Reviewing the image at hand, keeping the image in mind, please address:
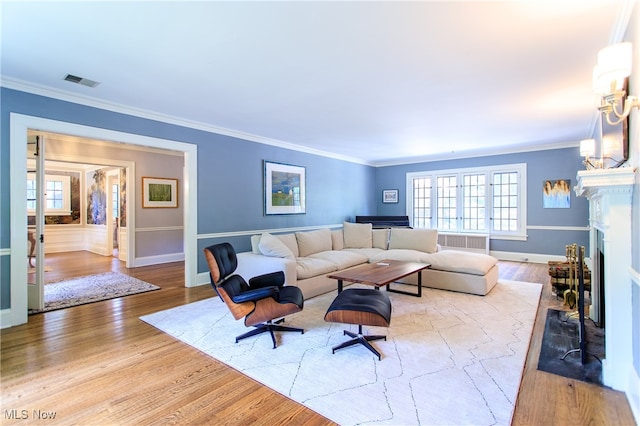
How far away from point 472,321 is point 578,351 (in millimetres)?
903

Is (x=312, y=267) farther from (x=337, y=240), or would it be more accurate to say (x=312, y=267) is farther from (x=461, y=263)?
(x=461, y=263)

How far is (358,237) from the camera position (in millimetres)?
6090

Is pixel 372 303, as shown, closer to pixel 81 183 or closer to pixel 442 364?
pixel 442 364

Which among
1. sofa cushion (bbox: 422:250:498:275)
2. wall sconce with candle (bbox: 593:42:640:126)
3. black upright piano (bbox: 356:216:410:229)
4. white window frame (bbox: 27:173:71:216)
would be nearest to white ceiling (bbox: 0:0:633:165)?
wall sconce with candle (bbox: 593:42:640:126)

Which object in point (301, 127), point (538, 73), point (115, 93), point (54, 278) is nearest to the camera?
point (538, 73)

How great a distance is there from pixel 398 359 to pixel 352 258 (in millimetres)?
2581

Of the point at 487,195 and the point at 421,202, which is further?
the point at 421,202

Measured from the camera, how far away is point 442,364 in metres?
2.44

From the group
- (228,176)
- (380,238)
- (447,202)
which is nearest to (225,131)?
(228,176)

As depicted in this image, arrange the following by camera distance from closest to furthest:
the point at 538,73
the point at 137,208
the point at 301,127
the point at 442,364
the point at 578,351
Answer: the point at 442,364 < the point at 578,351 < the point at 538,73 < the point at 301,127 < the point at 137,208

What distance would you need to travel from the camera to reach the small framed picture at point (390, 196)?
893cm

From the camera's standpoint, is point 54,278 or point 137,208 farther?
point 137,208

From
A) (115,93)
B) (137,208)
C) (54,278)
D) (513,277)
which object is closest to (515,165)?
(513,277)

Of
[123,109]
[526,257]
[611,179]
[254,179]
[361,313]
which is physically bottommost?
[526,257]
